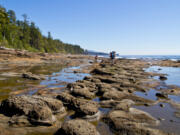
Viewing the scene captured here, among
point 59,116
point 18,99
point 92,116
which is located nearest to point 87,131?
point 92,116

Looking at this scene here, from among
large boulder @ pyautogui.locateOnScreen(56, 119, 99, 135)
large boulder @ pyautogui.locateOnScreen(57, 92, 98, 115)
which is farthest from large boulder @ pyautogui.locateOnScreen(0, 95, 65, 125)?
large boulder @ pyautogui.locateOnScreen(56, 119, 99, 135)

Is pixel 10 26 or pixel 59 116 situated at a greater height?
pixel 10 26

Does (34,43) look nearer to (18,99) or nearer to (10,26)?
(10,26)

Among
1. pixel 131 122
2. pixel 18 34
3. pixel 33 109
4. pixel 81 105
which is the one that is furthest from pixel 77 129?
pixel 18 34

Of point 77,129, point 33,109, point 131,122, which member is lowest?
point 131,122

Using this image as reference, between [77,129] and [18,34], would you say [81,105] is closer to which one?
[77,129]

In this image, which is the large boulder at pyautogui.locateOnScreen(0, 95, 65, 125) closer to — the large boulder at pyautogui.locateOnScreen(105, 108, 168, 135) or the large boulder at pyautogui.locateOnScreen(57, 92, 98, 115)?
the large boulder at pyautogui.locateOnScreen(57, 92, 98, 115)

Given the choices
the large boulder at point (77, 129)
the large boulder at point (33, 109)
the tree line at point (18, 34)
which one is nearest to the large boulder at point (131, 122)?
the large boulder at point (77, 129)

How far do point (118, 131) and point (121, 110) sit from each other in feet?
4.81

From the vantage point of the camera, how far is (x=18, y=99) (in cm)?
520

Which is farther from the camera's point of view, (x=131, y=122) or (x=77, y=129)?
(x=131, y=122)

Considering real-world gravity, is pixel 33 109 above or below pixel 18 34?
below

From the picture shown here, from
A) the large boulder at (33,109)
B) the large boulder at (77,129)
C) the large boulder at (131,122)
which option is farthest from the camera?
the large boulder at (33,109)

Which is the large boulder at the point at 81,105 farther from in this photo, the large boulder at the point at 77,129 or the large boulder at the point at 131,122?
the large boulder at the point at 77,129
